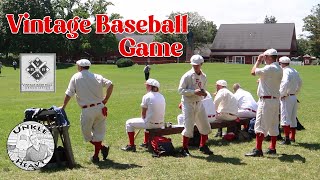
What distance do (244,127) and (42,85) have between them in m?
9.42

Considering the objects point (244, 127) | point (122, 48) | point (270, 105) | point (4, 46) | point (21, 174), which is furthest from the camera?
point (122, 48)

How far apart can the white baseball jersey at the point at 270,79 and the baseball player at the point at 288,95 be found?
5.19 ft

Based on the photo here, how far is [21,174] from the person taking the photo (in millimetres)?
7812

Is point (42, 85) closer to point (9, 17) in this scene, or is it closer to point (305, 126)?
point (305, 126)

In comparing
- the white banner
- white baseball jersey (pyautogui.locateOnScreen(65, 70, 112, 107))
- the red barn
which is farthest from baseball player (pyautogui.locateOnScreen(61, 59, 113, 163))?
the red barn

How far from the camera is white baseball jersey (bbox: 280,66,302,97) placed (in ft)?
35.4

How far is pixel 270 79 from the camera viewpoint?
9273mm

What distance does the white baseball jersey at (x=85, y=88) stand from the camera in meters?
8.54

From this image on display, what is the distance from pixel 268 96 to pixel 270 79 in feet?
1.07

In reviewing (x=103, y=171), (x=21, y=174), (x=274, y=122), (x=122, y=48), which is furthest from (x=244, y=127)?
(x=122, y=48)

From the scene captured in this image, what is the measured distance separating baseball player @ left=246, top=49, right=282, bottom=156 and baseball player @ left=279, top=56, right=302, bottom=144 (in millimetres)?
1506

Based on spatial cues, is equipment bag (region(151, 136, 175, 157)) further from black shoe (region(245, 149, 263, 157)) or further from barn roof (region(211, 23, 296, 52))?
barn roof (region(211, 23, 296, 52))

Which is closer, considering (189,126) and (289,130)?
(189,126)

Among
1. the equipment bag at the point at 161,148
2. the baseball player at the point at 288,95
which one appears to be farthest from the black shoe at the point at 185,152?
the baseball player at the point at 288,95
